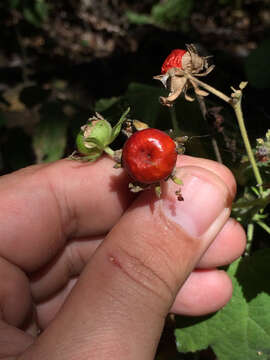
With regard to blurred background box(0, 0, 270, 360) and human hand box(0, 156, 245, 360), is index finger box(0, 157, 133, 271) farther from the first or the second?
blurred background box(0, 0, 270, 360)

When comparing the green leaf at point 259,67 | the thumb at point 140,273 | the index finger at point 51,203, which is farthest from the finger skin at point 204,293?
the green leaf at point 259,67

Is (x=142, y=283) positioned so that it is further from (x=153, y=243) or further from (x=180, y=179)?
(x=180, y=179)

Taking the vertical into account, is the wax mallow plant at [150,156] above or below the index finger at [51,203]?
above

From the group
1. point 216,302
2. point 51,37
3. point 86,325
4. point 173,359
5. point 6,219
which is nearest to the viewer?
point 86,325

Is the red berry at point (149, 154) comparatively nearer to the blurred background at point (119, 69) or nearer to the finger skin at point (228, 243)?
the blurred background at point (119, 69)

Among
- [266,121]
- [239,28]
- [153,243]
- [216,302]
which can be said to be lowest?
[216,302]

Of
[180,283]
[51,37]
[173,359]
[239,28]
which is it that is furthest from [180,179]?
[51,37]

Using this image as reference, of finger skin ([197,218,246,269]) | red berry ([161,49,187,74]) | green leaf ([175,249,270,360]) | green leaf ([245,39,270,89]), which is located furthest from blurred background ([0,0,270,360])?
red berry ([161,49,187,74])
